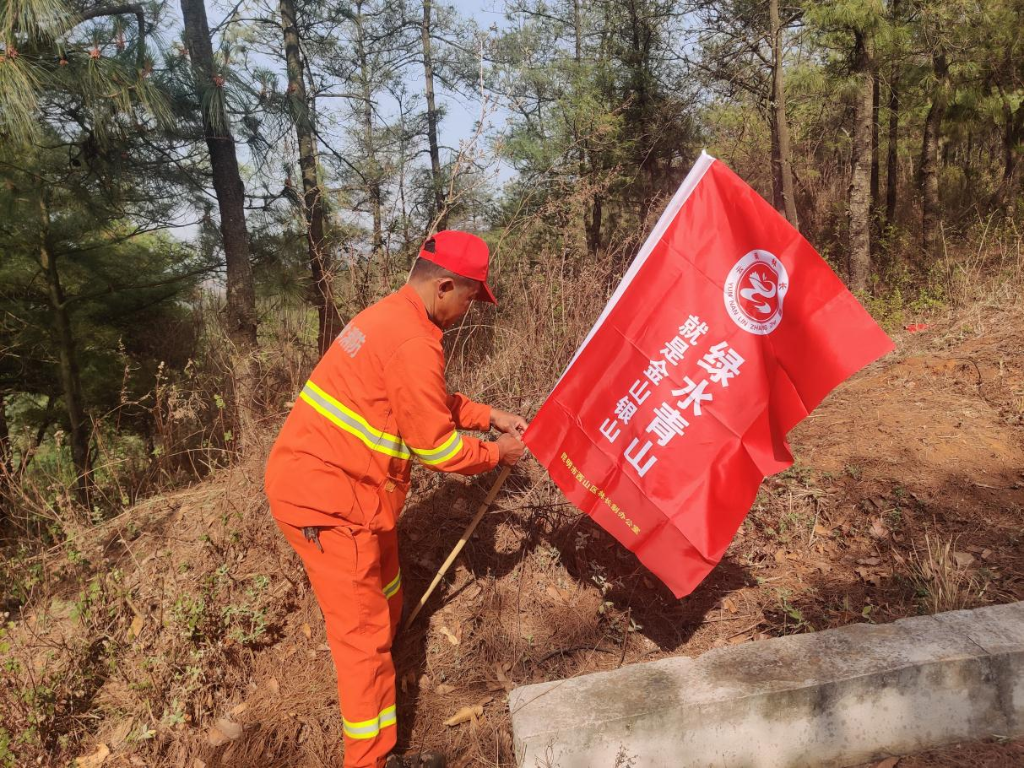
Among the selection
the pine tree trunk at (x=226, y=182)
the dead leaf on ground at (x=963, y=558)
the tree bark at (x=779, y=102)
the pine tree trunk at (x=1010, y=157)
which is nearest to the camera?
the dead leaf on ground at (x=963, y=558)

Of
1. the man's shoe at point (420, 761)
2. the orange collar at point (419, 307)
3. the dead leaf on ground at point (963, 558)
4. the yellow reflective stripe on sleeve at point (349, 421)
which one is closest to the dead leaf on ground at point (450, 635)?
the man's shoe at point (420, 761)

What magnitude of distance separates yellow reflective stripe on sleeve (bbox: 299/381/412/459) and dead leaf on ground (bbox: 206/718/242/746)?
158 cm

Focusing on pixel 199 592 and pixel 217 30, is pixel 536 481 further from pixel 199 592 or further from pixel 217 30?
pixel 217 30

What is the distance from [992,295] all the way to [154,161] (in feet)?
29.4

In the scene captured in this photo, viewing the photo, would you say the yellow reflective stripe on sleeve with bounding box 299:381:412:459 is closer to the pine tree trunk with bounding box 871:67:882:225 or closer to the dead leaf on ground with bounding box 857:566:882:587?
the dead leaf on ground with bounding box 857:566:882:587

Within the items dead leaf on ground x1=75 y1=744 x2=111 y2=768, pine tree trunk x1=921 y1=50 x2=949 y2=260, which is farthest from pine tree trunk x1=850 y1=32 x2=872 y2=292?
dead leaf on ground x1=75 y1=744 x2=111 y2=768

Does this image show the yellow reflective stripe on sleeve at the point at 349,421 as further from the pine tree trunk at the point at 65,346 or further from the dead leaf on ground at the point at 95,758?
the pine tree trunk at the point at 65,346

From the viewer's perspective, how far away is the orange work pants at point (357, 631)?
2.43 meters

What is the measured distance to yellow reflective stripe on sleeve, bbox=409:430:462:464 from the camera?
8.10 feet

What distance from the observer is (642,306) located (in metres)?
2.71

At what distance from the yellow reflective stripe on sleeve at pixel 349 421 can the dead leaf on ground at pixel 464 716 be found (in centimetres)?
132

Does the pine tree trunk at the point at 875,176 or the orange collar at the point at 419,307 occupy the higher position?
the orange collar at the point at 419,307

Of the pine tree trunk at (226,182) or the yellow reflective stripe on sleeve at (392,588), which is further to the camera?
the pine tree trunk at (226,182)

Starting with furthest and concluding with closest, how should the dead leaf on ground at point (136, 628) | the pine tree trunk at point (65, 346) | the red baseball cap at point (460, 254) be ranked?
1. the pine tree trunk at point (65, 346)
2. the dead leaf on ground at point (136, 628)
3. the red baseball cap at point (460, 254)
